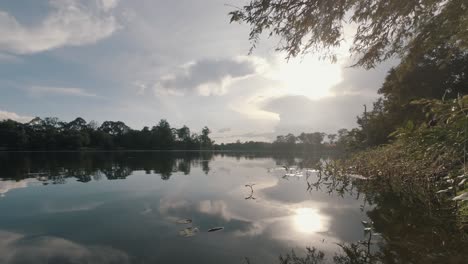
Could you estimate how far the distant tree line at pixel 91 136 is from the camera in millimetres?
94525

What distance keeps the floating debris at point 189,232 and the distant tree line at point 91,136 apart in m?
104

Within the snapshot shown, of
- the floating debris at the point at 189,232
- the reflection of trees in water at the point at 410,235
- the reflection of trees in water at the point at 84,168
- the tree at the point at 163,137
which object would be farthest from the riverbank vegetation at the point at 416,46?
the tree at the point at 163,137

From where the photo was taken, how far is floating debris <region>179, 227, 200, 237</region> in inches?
230

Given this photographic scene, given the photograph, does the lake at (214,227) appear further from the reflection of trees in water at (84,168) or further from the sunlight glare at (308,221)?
the reflection of trees in water at (84,168)

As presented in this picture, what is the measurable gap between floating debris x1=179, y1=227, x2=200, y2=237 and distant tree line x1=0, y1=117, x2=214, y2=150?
340ft

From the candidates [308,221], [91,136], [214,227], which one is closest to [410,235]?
[308,221]

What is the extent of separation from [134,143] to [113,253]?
4680 inches

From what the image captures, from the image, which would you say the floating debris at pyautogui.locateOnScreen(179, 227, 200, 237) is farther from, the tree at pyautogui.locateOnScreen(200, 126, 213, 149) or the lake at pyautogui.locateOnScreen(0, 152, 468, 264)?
the tree at pyautogui.locateOnScreen(200, 126, 213, 149)

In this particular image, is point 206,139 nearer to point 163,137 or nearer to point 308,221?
point 163,137

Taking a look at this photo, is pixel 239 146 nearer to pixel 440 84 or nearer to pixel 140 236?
pixel 440 84

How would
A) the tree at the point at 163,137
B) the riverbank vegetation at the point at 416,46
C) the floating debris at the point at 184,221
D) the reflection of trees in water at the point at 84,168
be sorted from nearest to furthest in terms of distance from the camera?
the riverbank vegetation at the point at 416,46 < the floating debris at the point at 184,221 < the reflection of trees in water at the point at 84,168 < the tree at the point at 163,137

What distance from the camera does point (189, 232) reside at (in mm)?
5957

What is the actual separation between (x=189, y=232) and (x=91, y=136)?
11841cm

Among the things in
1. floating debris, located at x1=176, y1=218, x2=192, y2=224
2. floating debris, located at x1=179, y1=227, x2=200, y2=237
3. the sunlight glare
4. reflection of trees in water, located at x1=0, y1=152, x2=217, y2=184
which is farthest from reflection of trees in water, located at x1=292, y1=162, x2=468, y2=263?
reflection of trees in water, located at x1=0, y1=152, x2=217, y2=184
